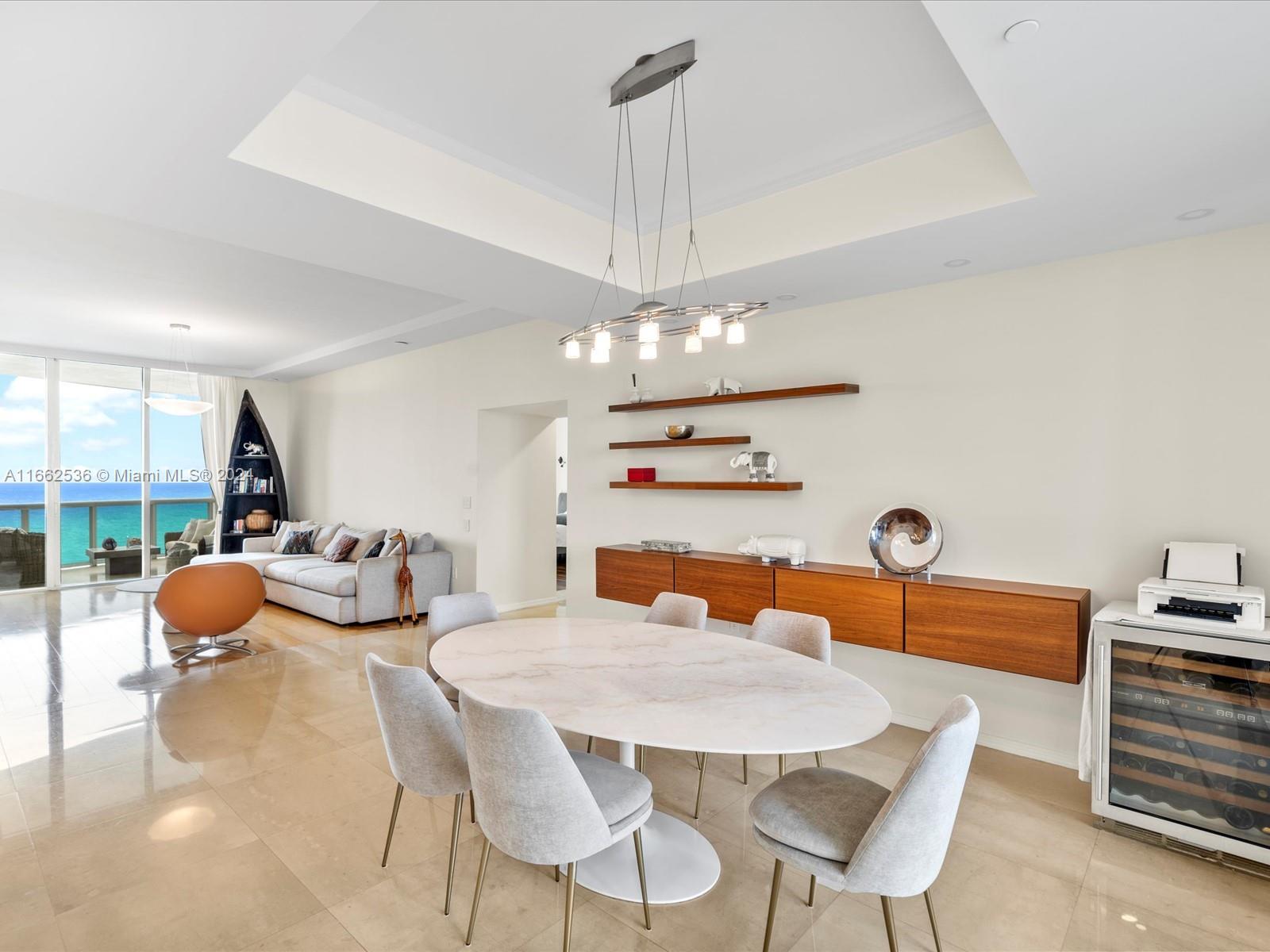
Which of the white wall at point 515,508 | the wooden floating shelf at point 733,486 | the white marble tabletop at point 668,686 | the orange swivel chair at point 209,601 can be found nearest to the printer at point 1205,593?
the white marble tabletop at point 668,686

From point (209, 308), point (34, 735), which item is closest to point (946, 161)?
point (34, 735)

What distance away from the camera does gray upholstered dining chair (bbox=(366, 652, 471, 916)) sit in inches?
80.6

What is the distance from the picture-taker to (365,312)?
231 inches

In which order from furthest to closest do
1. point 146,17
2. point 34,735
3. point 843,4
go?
point 34,735 → point 843,4 → point 146,17

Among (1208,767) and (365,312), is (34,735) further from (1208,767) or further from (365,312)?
(1208,767)

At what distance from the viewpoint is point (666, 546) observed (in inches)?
178

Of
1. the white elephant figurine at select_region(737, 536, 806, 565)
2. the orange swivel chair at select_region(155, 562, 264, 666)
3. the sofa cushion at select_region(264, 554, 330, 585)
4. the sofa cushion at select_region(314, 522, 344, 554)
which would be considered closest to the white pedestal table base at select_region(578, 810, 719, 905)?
the white elephant figurine at select_region(737, 536, 806, 565)

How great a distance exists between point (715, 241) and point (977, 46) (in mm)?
1899

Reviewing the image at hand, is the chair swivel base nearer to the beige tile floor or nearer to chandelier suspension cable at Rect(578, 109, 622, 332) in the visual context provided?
the beige tile floor

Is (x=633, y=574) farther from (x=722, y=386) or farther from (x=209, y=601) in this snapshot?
(x=209, y=601)

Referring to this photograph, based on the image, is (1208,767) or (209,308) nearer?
(1208,767)

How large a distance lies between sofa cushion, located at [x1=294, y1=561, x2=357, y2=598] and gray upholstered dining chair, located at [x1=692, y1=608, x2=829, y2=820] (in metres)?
4.07

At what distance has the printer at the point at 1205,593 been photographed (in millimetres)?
2381

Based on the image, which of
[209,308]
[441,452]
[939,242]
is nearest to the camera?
[939,242]
